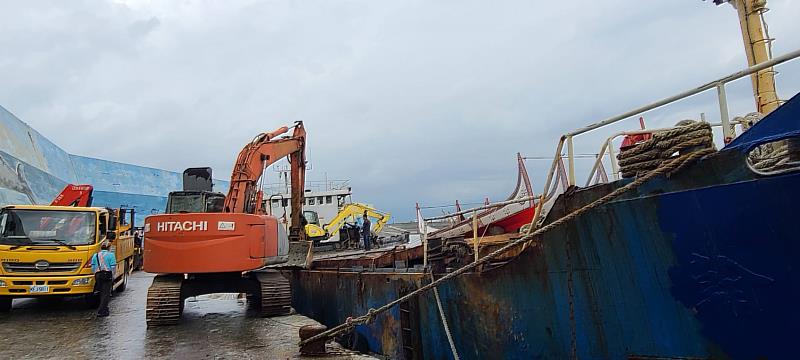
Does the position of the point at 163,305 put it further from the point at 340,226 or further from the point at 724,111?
the point at 340,226

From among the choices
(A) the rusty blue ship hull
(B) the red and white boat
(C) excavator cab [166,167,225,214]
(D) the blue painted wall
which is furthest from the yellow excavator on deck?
(A) the rusty blue ship hull

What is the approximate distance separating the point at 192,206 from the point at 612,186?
9.67m

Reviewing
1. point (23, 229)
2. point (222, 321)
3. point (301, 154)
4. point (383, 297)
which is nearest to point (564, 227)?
point (383, 297)

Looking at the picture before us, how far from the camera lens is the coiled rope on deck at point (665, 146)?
3.65 metres

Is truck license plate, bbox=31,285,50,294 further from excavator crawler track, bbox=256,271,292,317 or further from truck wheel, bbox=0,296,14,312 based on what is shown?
excavator crawler track, bbox=256,271,292,317

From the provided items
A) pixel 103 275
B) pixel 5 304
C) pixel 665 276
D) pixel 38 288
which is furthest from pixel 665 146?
pixel 5 304

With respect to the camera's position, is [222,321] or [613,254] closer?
[613,254]

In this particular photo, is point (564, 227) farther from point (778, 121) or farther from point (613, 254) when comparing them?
point (778, 121)

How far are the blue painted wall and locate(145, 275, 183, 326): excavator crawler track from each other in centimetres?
1588

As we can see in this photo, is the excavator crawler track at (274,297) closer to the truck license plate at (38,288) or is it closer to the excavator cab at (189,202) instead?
the excavator cab at (189,202)

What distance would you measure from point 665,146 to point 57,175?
33.5 m

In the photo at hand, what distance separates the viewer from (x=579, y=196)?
4457 millimetres

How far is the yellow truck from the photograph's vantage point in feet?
32.7

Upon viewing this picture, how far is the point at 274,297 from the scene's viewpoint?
981 centimetres
